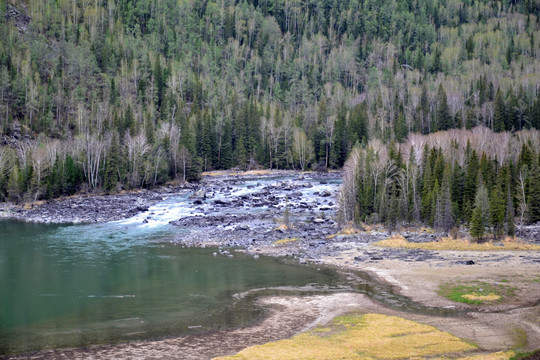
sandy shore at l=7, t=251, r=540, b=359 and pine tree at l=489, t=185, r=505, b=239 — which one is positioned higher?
pine tree at l=489, t=185, r=505, b=239

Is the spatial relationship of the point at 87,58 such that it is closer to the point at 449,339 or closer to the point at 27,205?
the point at 27,205

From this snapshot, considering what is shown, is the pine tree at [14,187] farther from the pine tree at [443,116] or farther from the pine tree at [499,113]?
the pine tree at [499,113]

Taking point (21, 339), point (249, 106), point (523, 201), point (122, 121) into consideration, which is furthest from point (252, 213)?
point (249, 106)

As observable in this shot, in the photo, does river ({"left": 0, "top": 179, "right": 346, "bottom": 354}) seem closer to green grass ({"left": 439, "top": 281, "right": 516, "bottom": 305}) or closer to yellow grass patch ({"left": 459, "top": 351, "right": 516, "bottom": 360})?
green grass ({"left": 439, "top": 281, "right": 516, "bottom": 305})

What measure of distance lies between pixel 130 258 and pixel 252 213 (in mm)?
30358

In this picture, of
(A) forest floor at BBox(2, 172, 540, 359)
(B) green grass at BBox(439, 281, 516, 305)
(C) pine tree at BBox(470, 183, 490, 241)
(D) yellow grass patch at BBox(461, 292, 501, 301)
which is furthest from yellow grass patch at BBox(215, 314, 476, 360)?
(C) pine tree at BBox(470, 183, 490, 241)

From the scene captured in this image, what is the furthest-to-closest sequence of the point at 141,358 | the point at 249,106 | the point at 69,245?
1. the point at 249,106
2. the point at 69,245
3. the point at 141,358

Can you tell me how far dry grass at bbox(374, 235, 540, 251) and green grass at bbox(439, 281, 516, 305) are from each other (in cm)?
1406

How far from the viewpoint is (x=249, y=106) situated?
181 m

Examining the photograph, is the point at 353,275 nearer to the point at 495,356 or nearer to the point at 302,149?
the point at 495,356

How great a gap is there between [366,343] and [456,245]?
101ft

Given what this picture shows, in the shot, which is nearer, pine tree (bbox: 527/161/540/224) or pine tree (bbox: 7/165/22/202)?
pine tree (bbox: 527/161/540/224)

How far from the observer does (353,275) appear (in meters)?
45.0

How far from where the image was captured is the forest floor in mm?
28656
